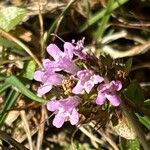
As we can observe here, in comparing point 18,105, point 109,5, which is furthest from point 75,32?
point 18,105

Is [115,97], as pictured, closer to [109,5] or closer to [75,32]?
[109,5]

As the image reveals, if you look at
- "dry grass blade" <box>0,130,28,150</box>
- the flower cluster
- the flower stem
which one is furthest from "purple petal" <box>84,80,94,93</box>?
"dry grass blade" <box>0,130,28,150</box>

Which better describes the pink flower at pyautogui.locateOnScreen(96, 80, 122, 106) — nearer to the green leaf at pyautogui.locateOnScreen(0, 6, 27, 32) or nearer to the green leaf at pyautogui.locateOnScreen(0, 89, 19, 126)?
the green leaf at pyautogui.locateOnScreen(0, 89, 19, 126)

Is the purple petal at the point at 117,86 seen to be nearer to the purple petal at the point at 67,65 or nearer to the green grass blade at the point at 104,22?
the purple petal at the point at 67,65

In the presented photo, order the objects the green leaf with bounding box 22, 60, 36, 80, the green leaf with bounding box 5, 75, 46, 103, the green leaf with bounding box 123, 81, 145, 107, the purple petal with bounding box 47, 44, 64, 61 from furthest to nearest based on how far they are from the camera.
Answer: the green leaf with bounding box 22, 60, 36, 80
the green leaf with bounding box 5, 75, 46, 103
the green leaf with bounding box 123, 81, 145, 107
the purple petal with bounding box 47, 44, 64, 61

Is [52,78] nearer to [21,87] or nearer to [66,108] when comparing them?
[66,108]
